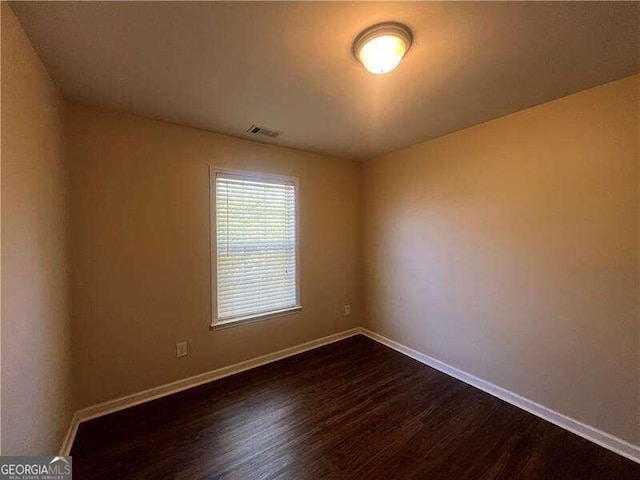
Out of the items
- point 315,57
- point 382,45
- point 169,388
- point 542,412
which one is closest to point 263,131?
point 315,57

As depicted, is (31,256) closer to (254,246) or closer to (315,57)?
(254,246)

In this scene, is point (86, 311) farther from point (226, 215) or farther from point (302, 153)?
point (302, 153)

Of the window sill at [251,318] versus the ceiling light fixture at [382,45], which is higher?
the ceiling light fixture at [382,45]

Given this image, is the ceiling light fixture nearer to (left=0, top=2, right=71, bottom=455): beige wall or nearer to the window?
(left=0, top=2, right=71, bottom=455): beige wall

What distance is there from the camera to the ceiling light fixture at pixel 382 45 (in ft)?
3.92

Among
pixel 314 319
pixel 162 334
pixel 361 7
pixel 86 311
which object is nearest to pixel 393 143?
pixel 361 7

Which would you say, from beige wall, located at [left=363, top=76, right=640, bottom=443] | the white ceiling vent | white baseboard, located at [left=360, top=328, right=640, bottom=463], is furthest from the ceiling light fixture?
white baseboard, located at [left=360, top=328, right=640, bottom=463]

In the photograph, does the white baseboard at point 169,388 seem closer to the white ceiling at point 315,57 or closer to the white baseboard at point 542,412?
the white baseboard at point 542,412

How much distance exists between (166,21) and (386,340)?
130 inches

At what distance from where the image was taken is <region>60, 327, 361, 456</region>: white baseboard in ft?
5.88

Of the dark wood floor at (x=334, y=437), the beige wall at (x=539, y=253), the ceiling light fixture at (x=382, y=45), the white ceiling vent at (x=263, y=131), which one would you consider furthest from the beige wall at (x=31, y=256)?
the beige wall at (x=539, y=253)

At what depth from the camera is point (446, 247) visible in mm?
2531

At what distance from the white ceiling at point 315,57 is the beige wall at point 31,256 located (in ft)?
0.78

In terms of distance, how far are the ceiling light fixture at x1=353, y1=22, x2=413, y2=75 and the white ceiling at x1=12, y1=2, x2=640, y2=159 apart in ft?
0.13
